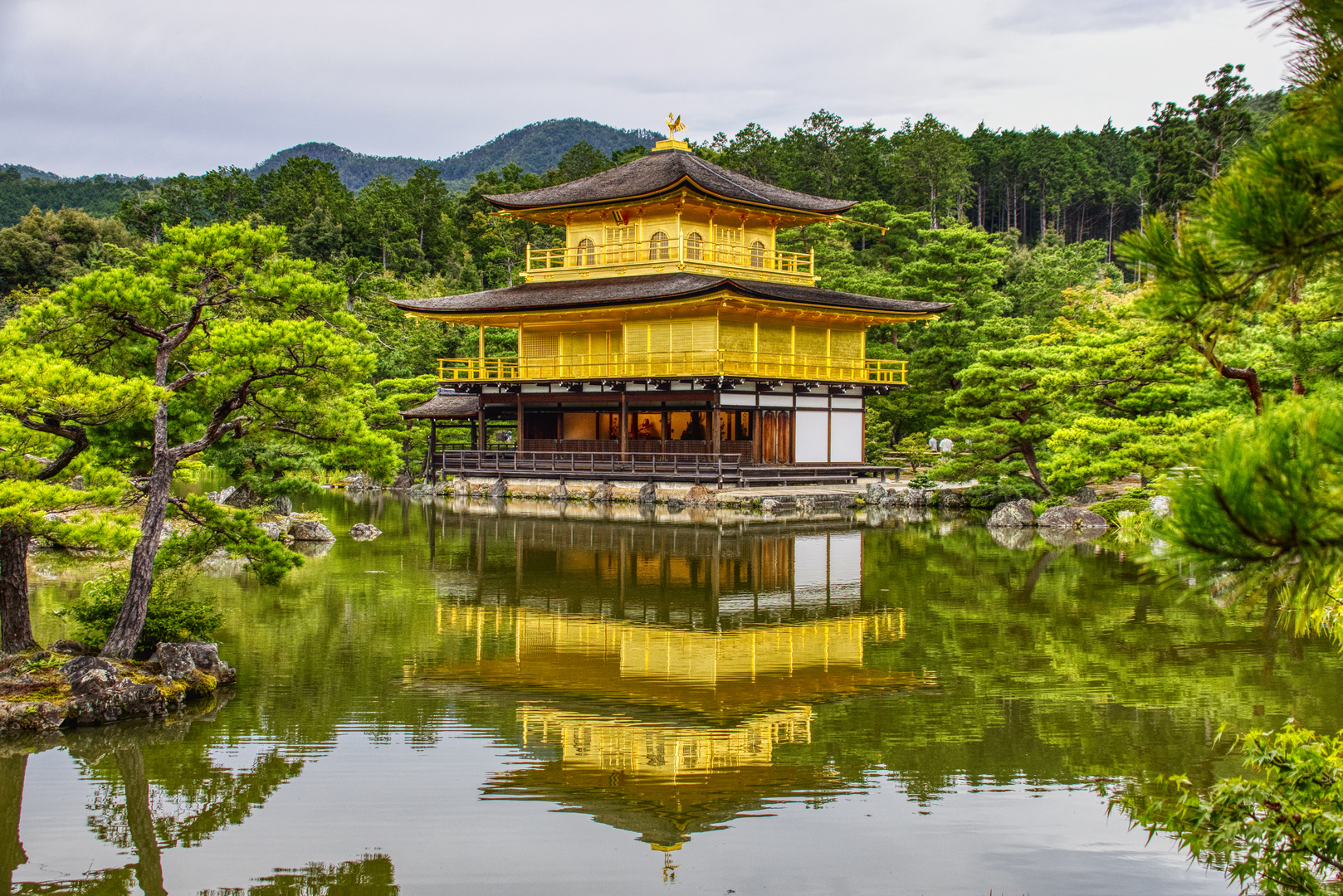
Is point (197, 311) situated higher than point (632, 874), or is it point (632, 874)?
point (197, 311)

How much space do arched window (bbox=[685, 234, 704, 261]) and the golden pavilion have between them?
5 centimetres

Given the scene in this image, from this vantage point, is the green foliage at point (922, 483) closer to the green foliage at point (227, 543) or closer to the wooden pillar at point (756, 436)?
the wooden pillar at point (756, 436)

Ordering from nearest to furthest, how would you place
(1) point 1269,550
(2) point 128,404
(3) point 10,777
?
(1) point 1269,550 < (3) point 10,777 < (2) point 128,404

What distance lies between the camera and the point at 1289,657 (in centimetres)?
993

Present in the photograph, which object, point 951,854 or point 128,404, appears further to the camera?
point 128,404

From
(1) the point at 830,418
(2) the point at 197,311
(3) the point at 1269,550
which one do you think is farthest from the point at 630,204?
(3) the point at 1269,550

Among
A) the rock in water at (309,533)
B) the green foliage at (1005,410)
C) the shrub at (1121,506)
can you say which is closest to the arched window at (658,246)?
the green foliage at (1005,410)

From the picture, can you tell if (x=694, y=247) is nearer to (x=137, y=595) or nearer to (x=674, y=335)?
(x=674, y=335)

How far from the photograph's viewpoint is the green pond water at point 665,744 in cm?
555

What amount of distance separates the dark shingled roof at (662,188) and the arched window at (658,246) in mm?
1691

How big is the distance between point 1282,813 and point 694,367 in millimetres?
25555

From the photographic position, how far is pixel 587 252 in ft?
111

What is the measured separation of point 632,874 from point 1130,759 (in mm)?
3721

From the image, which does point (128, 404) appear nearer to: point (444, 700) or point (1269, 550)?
point (444, 700)
